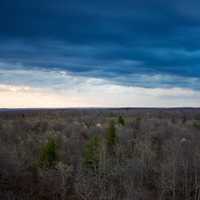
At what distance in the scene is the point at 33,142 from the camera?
52.1 ft

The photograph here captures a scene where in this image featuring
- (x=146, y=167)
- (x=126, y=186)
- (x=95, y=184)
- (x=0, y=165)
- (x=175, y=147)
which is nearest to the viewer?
(x=126, y=186)

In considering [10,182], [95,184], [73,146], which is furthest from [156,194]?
[73,146]

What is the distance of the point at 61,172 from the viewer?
938 cm

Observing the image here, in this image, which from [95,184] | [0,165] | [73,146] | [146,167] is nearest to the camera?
[95,184]

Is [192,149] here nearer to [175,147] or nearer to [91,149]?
[175,147]

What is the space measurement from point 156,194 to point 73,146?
7271 mm

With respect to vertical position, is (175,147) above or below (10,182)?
above

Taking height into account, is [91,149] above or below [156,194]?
above

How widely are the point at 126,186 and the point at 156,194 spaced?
131cm

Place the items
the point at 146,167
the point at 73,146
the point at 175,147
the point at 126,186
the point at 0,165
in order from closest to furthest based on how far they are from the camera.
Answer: the point at 126,186
the point at 0,165
the point at 146,167
the point at 175,147
the point at 73,146

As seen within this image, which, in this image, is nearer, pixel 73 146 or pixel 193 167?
pixel 193 167

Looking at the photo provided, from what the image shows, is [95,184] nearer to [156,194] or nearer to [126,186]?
[126,186]

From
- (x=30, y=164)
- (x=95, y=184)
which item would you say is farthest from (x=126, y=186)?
(x=30, y=164)

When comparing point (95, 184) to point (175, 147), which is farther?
point (175, 147)
